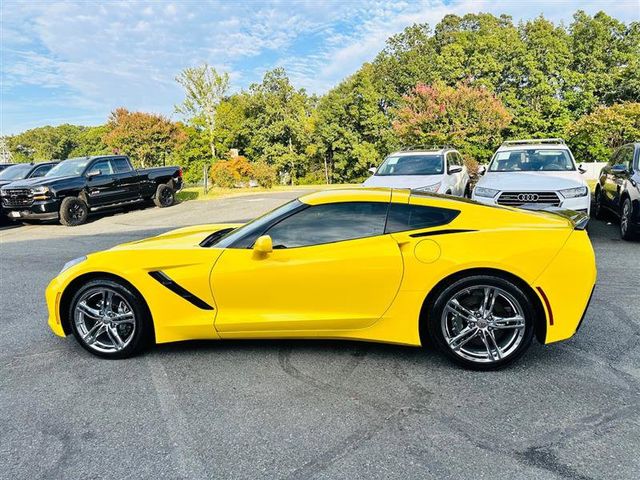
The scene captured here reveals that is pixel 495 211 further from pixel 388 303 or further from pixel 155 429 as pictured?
pixel 155 429

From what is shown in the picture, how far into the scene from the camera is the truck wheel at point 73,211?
1294 centimetres

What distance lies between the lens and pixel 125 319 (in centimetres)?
377

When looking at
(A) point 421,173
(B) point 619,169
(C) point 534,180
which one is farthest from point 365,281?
(B) point 619,169

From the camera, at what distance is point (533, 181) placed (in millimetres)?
7953

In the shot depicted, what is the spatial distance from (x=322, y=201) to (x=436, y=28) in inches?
2103

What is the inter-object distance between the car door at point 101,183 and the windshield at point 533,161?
11.3 meters

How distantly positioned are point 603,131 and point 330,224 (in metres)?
36.9

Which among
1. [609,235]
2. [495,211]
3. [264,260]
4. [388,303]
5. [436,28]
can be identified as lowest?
[609,235]

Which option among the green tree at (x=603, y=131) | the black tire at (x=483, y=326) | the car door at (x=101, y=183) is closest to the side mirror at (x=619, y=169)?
the black tire at (x=483, y=326)

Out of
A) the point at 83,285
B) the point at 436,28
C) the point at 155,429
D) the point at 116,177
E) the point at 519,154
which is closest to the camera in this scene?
the point at 155,429

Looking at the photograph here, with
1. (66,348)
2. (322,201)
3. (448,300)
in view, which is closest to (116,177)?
(66,348)

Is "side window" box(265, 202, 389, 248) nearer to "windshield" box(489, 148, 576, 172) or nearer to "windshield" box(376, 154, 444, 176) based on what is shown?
"windshield" box(489, 148, 576, 172)

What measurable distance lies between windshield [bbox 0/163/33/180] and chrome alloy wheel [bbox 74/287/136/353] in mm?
13833

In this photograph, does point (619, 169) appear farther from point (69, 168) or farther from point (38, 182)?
point (69, 168)
